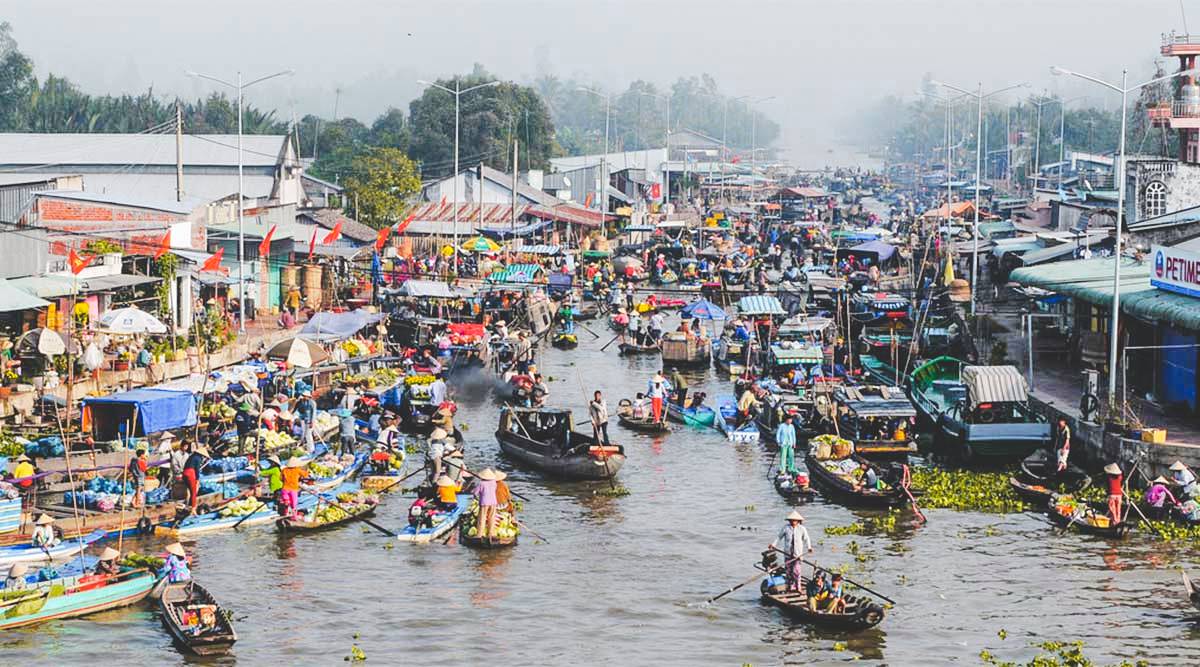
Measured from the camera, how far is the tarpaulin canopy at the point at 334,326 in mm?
41469

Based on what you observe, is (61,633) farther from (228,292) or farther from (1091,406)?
(228,292)

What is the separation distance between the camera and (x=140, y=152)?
68.0m

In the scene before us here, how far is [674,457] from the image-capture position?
114ft

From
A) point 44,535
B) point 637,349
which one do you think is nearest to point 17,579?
point 44,535

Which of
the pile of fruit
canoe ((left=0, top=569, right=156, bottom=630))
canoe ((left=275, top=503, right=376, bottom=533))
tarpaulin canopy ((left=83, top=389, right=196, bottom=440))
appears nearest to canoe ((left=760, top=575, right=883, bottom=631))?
canoe ((left=275, top=503, right=376, bottom=533))

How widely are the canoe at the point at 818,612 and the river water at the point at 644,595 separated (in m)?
0.22

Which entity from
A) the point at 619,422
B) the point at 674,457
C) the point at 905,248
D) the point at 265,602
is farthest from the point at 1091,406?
the point at 905,248

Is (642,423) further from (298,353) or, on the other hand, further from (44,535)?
(44,535)

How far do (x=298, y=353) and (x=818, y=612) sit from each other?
1913 cm

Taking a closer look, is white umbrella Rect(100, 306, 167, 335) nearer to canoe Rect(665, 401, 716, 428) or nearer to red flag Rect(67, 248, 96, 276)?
red flag Rect(67, 248, 96, 276)

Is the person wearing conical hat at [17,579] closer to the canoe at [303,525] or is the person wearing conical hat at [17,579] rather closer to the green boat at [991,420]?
the canoe at [303,525]

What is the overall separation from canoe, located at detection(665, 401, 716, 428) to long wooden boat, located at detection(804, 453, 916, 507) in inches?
283

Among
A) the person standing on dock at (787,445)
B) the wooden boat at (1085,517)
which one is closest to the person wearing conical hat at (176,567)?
the person standing on dock at (787,445)

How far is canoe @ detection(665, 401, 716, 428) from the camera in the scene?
1486 inches
